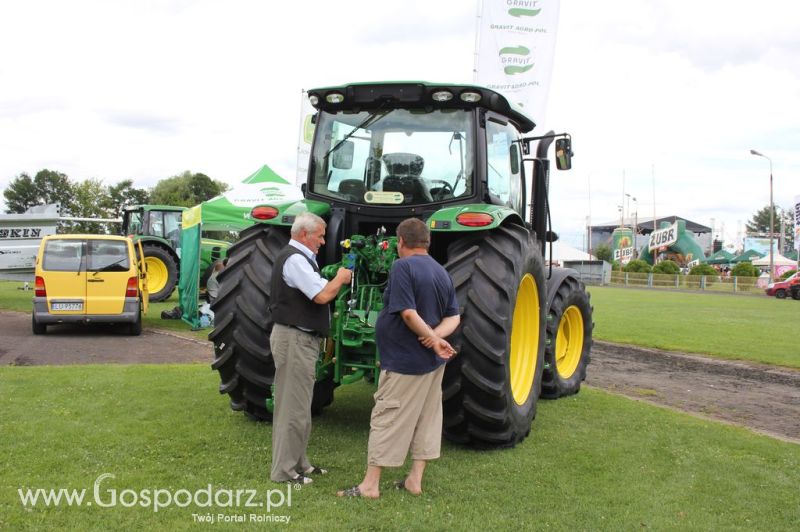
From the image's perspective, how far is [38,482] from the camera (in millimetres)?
4199

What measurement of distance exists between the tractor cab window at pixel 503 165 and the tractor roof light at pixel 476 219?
0.74 metres

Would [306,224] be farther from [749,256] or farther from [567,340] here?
[749,256]

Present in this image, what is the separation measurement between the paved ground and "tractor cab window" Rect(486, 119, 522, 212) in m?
4.84

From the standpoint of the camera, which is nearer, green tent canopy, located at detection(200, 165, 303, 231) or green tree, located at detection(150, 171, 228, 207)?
green tent canopy, located at detection(200, 165, 303, 231)

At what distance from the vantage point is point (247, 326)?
5316 millimetres

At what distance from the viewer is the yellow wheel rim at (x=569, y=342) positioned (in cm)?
788

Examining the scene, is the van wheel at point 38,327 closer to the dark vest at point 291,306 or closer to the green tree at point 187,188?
the dark vest at point 291,306

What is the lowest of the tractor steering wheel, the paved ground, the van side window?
the paved ground

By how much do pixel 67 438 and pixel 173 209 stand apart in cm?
1534

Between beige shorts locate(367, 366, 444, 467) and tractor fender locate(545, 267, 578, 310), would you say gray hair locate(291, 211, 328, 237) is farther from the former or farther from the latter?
tractor fender locate(545, 267, 578, 310)

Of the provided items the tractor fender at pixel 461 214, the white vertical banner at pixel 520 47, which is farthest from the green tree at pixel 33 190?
Answer: the tractor fender at pixel 461 214

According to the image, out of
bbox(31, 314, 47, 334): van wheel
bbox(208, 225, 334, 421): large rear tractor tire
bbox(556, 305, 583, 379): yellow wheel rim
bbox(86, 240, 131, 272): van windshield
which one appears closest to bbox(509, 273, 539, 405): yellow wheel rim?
bbox(208, 225, 334, 421): large rear tractor tire

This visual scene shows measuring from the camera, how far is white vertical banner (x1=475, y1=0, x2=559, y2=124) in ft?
41.4

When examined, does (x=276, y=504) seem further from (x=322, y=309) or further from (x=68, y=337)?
(x=68, y=337)
